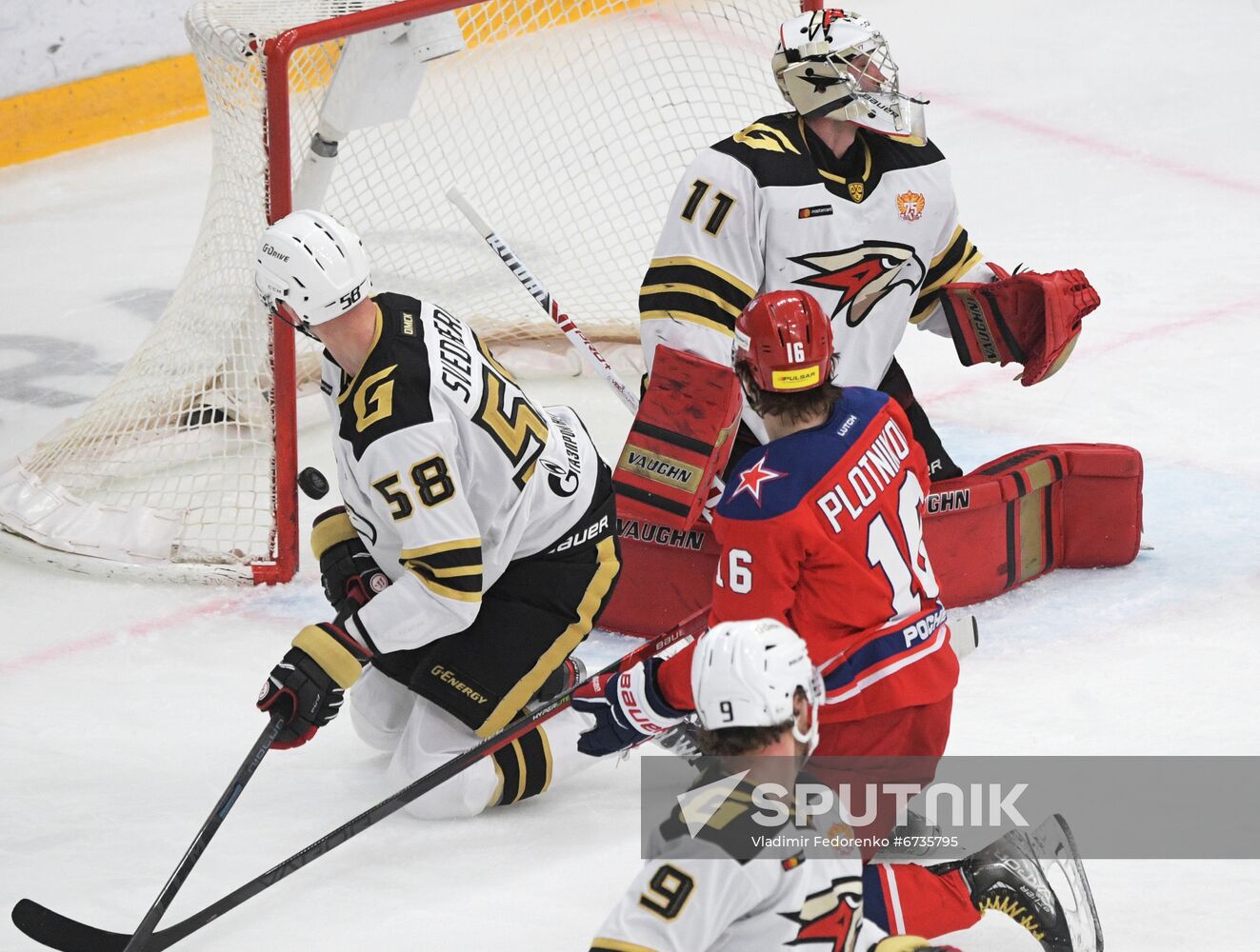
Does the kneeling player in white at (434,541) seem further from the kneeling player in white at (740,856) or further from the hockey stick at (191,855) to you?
the kneeling player in white at (740,856)

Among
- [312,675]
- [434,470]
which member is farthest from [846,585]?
[312,675]

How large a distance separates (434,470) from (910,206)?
4.06ft

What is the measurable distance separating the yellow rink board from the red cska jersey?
3.94 m

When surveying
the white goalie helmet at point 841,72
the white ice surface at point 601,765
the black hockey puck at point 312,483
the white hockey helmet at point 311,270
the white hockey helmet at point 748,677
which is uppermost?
the white goalie helmet at point 841,72

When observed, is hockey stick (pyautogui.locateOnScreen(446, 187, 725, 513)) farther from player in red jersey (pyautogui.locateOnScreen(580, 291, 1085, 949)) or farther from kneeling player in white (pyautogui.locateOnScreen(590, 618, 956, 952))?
kneeling player in white (pyautogui.locateOnScreen(590, 618, 956, 952))

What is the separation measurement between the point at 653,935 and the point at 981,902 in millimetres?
730

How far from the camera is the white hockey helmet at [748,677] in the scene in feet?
6.38

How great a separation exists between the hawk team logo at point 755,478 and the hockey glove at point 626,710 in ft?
0.83

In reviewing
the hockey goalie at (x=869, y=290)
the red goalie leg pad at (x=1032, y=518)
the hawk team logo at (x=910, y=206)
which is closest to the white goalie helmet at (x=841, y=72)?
the hockey goalie at (x=869, y=290)

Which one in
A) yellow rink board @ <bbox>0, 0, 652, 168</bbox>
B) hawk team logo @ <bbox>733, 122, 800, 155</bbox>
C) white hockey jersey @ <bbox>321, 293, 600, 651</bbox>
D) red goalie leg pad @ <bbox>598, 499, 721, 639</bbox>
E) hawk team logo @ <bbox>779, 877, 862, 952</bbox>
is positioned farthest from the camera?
yellow rink board @ <bbox>0, 0, 652, 168</bbox>

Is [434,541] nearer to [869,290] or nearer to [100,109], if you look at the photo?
[869,290]

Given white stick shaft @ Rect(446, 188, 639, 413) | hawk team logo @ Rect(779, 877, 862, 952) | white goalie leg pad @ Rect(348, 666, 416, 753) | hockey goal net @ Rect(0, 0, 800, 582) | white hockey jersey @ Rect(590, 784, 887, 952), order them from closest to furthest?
white hockey jersey @ Rect(590, 784, 887, 952) → hawk team logo @ Rect(779, 877, 862, 952) → white goalie leg pad @ Rect(348, 666, 416, 753) → hockey goal net @ Rect(0, 0, 800, 582) → white stick shaft @ Rect(446, 188, 639, 413)

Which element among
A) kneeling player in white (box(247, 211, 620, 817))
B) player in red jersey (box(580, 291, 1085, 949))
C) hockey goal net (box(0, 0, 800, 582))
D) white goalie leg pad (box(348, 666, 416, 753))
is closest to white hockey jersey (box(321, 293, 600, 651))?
kneeling player in white (box(247, 211, 620, 817))

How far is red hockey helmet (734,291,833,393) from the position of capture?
8.24ft
